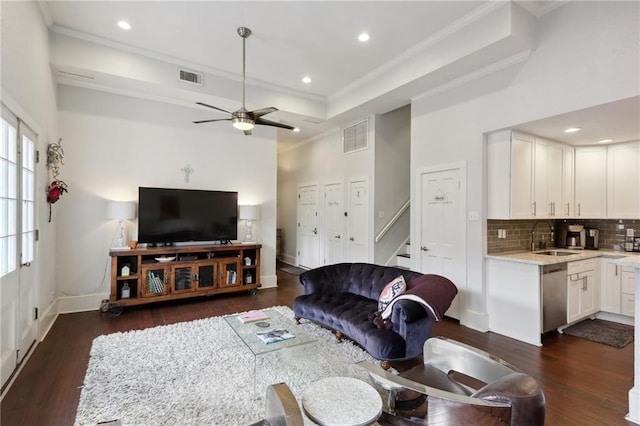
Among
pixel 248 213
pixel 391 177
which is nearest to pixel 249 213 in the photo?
pixel 248 213

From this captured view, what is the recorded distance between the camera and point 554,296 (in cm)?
362

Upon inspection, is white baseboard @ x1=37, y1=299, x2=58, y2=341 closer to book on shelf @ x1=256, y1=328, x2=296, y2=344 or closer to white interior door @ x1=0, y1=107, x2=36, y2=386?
white interior door @ x1=0, y1=107, x2=36, y2=386

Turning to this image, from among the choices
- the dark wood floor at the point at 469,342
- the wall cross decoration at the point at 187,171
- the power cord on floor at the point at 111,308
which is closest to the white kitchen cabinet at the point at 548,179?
the dark wood floor at the point at 469,342

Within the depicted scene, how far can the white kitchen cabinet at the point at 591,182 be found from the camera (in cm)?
446

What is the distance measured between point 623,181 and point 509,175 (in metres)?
1.92

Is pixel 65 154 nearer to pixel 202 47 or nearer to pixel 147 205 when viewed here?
pixel 147 205

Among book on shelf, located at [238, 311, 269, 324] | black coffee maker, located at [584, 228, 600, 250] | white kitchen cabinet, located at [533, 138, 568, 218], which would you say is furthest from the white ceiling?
book on shelf, located at [238, 311, 269, 324]

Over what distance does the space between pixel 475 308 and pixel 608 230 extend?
2.58 m

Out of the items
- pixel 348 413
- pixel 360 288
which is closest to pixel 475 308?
pixel 360 288

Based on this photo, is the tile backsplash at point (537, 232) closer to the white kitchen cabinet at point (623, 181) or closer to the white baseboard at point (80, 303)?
the white kitchen cabinet at point (623, 181)

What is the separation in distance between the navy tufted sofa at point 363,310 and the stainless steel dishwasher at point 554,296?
1498 millimetres

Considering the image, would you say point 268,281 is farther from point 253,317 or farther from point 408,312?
point 408,312

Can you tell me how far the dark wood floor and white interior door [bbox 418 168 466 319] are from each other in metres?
0.72

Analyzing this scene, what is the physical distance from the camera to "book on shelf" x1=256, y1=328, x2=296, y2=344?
260cm
